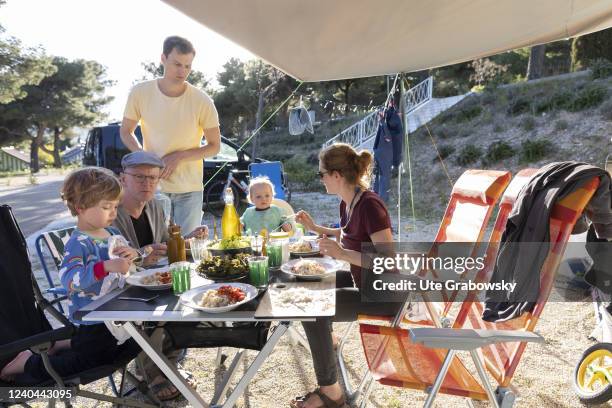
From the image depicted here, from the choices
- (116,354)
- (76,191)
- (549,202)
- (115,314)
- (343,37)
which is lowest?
(116,354)

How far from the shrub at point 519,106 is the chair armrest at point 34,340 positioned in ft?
43.5

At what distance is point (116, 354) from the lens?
1.92 metres

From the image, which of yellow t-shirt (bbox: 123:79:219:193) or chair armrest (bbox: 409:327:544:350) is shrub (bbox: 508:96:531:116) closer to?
yellow t-shirt (bbox: 123:79:219:193)

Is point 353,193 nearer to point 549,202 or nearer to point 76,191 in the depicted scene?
point 549,202

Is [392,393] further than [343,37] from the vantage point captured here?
No

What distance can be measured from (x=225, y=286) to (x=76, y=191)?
2.37ft

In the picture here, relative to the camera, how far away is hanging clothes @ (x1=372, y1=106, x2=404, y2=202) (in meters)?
5.18

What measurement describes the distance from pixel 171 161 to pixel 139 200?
705 mm

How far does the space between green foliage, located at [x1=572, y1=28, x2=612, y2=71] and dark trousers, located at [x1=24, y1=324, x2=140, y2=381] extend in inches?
592

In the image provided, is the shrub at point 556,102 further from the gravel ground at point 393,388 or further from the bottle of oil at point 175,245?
the bottle of oil at point 175,245

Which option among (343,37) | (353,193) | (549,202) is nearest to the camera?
(549,202)

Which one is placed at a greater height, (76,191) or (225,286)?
(76,191)

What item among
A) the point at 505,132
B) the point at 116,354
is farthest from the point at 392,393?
the point at 505,132

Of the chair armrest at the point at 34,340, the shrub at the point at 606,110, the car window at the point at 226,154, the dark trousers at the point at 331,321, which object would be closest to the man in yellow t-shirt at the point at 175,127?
the dark trousers at the point at 331,321
